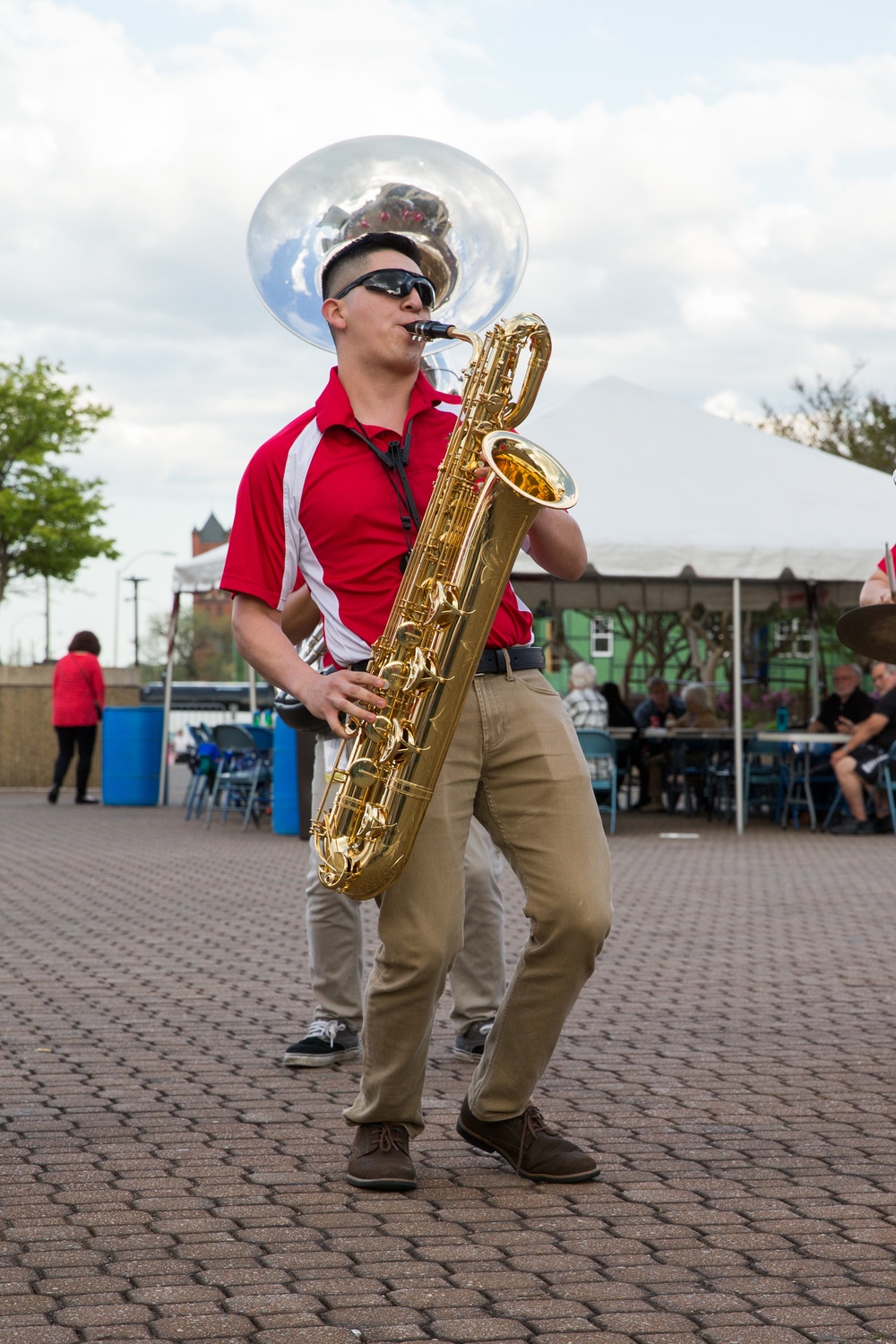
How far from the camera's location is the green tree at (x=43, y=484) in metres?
29.5

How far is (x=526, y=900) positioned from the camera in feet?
12.1

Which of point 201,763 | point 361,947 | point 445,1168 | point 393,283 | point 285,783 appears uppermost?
Answer: point 393,283

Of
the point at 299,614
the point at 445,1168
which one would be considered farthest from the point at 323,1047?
the point at 299,614

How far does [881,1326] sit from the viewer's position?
2.92 meters

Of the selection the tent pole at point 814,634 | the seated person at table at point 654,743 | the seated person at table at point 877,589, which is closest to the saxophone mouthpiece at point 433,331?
the seated person at table at point 877,589

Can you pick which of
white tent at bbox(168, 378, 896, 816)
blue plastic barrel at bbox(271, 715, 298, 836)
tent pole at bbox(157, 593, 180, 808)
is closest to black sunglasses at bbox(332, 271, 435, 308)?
white tent at bbox(168, 378, 896, 816)

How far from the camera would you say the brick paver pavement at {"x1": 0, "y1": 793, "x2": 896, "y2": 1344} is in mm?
3020

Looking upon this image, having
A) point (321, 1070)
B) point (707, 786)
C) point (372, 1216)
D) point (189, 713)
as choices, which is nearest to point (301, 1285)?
point (372, 1216)

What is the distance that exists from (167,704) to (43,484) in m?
14.0

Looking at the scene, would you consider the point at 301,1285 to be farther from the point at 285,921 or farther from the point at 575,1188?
the point at 285,921

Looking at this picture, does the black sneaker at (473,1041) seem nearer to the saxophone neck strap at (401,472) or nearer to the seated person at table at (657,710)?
the saxophone neck strap at (401,472)

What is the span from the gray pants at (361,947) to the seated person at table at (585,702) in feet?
31.0

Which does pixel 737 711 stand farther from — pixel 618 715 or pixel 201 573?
pixel 201 573

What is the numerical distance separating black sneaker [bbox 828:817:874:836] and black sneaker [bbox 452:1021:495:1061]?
10313 mm
